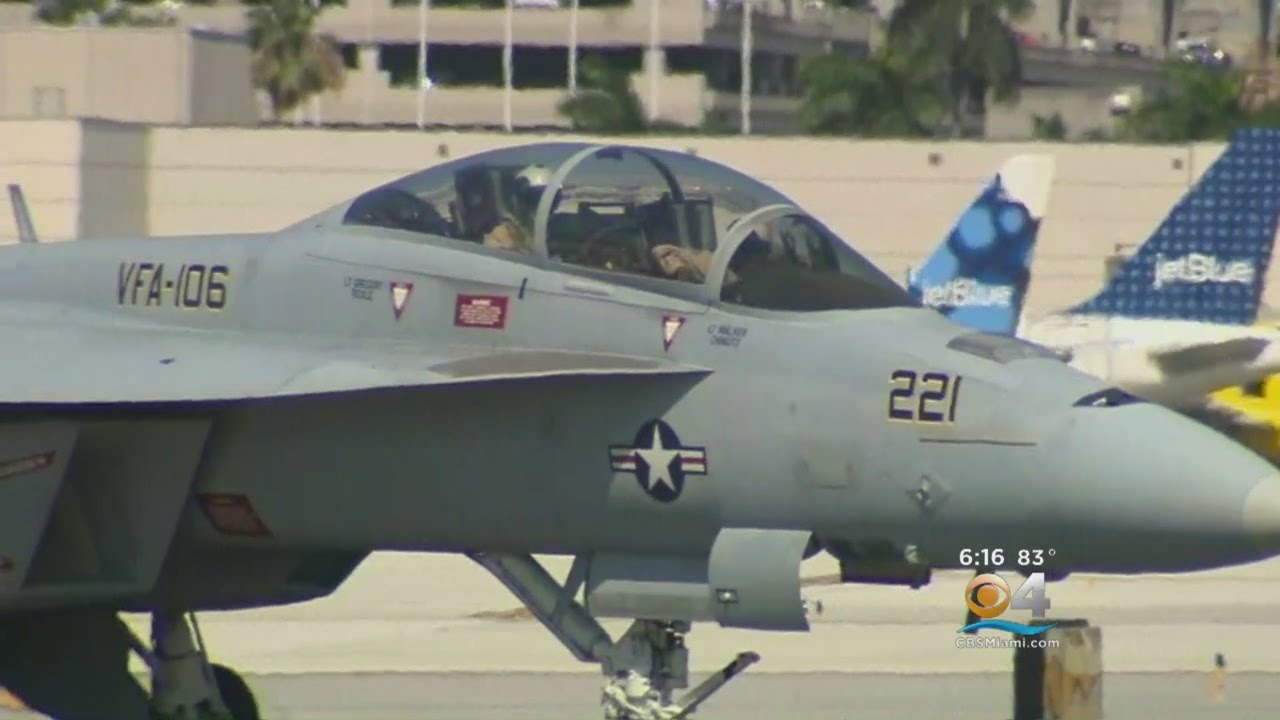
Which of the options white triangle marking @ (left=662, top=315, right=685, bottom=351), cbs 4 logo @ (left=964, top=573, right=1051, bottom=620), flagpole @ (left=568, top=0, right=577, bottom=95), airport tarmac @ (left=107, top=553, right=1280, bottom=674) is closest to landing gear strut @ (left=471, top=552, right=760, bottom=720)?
white triangle marking @ (left=662, top=315, right=685, bottom=351)

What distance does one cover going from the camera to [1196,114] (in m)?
66.8

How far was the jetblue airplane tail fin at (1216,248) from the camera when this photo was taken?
34062 mm

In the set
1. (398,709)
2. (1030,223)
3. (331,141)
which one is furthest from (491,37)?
(398,709)

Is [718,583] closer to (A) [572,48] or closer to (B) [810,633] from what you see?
(B) [810,633]

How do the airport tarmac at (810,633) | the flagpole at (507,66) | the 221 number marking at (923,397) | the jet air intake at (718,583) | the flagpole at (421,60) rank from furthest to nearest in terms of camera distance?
the flagpole at (421,60), the flagpole at (507,66), the airport tarmac at (810,633), the jet air intake at (718,583), the 221 number marking at (923,397)

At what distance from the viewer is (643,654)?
28.6 ft

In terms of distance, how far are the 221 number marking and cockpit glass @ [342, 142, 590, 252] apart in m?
1.61

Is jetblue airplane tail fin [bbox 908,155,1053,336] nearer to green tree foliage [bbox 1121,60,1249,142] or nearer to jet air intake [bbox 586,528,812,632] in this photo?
jet air intake [bbox 586,528,812,632]

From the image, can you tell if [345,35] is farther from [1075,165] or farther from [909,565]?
[909,565]

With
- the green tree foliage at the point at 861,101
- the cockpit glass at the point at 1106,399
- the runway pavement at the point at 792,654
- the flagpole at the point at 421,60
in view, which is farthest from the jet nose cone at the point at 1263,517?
the flagpole at the point at 421,60

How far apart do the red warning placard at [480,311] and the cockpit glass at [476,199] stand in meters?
0.22

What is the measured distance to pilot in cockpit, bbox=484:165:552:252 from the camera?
9.05 metres

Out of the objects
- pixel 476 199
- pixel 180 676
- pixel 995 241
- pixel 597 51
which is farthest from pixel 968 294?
pixel 597 51

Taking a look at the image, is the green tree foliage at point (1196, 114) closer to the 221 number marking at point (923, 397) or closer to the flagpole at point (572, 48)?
the flagpole at point (572, 48)
